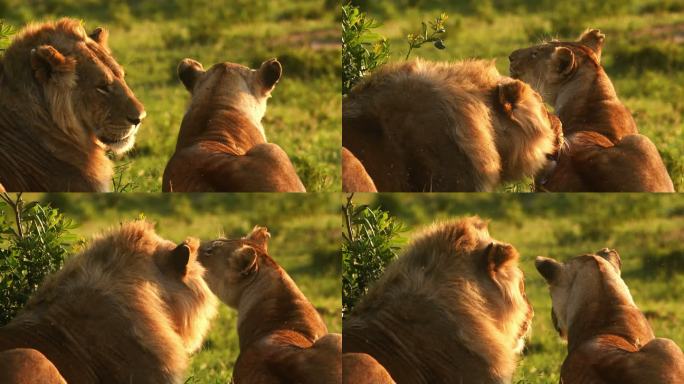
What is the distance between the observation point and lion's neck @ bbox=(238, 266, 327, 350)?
7.99 m

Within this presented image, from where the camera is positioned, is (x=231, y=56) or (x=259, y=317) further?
(x=231, y=56)

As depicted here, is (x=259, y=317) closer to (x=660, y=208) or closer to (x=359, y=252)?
(x=359, y=252)

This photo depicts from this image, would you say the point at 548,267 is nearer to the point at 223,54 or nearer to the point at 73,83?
the point at 73,83

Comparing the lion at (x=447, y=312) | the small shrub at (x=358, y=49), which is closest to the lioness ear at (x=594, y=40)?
the small shrub at (x=358, y=49)

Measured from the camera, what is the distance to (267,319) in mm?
8031

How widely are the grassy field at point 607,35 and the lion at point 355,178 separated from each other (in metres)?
1.10

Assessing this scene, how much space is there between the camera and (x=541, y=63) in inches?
346

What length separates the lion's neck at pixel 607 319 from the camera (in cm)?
798

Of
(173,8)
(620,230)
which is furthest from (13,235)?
(173,8)

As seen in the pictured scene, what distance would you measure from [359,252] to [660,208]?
2.33 meters

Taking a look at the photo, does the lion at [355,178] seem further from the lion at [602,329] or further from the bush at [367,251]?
the lion at [602,329]

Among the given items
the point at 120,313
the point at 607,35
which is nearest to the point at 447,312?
the point at 120,313

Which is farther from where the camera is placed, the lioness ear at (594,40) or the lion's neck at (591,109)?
the lioness ear at (594,40)

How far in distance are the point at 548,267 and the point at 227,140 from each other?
1.52 m
